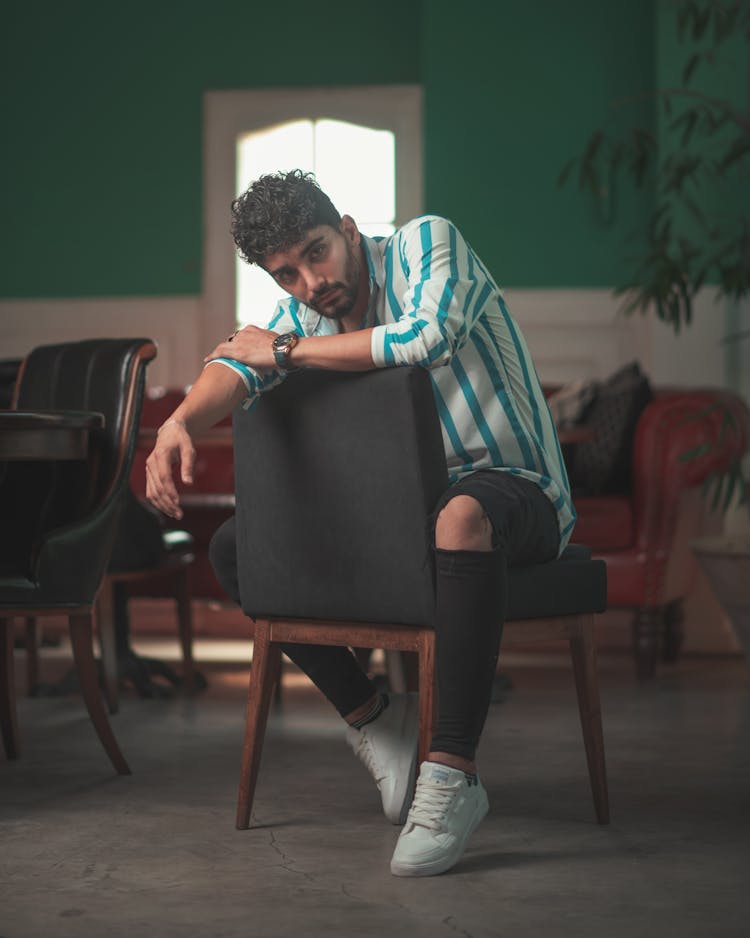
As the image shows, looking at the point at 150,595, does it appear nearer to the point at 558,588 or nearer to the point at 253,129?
the point at 558,588

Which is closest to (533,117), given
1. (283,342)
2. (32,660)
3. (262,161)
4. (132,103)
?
(262,161)

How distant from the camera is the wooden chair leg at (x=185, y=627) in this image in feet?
12.2

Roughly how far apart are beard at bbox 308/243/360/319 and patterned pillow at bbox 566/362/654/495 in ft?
6.92

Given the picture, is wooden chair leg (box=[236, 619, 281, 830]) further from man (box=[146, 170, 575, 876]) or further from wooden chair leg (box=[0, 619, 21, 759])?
wooden chair leg (box=[0, 619, 21, 759])

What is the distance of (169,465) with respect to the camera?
206cm

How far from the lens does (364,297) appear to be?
230cm

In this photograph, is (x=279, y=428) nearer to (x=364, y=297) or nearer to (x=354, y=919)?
(x=364, y=297)

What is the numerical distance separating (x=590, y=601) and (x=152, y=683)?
1.81m

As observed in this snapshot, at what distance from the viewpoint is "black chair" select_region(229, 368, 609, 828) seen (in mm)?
2025

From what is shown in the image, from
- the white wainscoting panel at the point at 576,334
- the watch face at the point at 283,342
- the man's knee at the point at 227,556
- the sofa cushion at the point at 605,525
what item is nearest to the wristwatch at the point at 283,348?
the watch face at the point at 283,342

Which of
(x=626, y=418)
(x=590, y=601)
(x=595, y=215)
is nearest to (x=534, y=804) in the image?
(x=590, y=601)

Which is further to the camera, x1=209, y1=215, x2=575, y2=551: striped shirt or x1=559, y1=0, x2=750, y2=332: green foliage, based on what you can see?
x1=559, y1=0, x2=750, y2=332: green foliage

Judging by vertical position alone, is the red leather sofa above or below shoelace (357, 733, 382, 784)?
above

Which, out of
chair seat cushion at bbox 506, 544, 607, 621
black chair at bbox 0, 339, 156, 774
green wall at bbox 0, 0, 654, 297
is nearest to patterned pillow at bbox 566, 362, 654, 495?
black chair at bbox 0, 339, 156, 774
